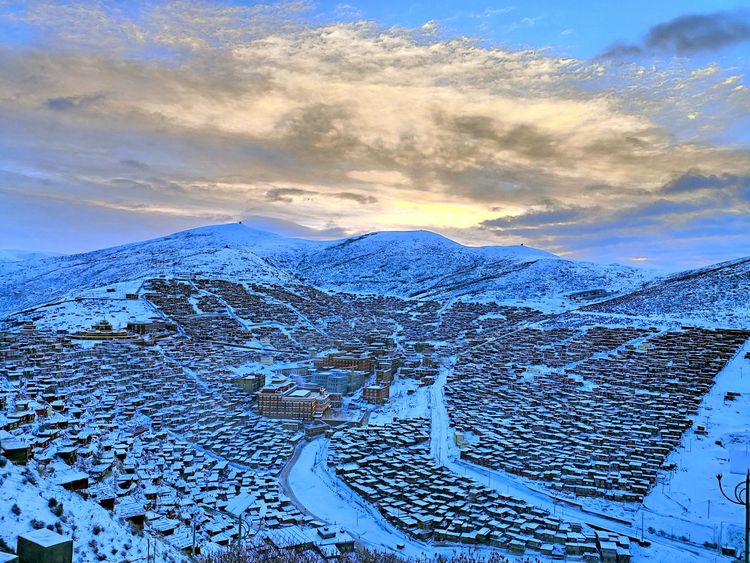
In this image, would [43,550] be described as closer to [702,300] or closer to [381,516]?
[381,516]

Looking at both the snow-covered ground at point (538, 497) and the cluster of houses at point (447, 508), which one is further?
the cluster of houses at point (447, 508)

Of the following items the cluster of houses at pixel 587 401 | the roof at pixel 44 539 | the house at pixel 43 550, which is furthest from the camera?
the cluster of houses at pixel 587 401

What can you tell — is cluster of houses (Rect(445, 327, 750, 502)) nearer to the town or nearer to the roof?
the town

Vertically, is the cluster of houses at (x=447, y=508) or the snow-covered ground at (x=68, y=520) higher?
the snow-covered ground at (x=68, y=520)

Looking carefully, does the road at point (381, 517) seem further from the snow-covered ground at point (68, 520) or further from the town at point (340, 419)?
the snow-covered ground at point (68, 520)

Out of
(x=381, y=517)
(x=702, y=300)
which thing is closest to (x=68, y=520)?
(x=381, y=517)

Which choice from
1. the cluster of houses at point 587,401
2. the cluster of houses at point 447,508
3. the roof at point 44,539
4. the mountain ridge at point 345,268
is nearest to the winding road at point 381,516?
the cluster of houses at point 447,508

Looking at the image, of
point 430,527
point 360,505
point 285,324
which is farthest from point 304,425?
point 285,324
